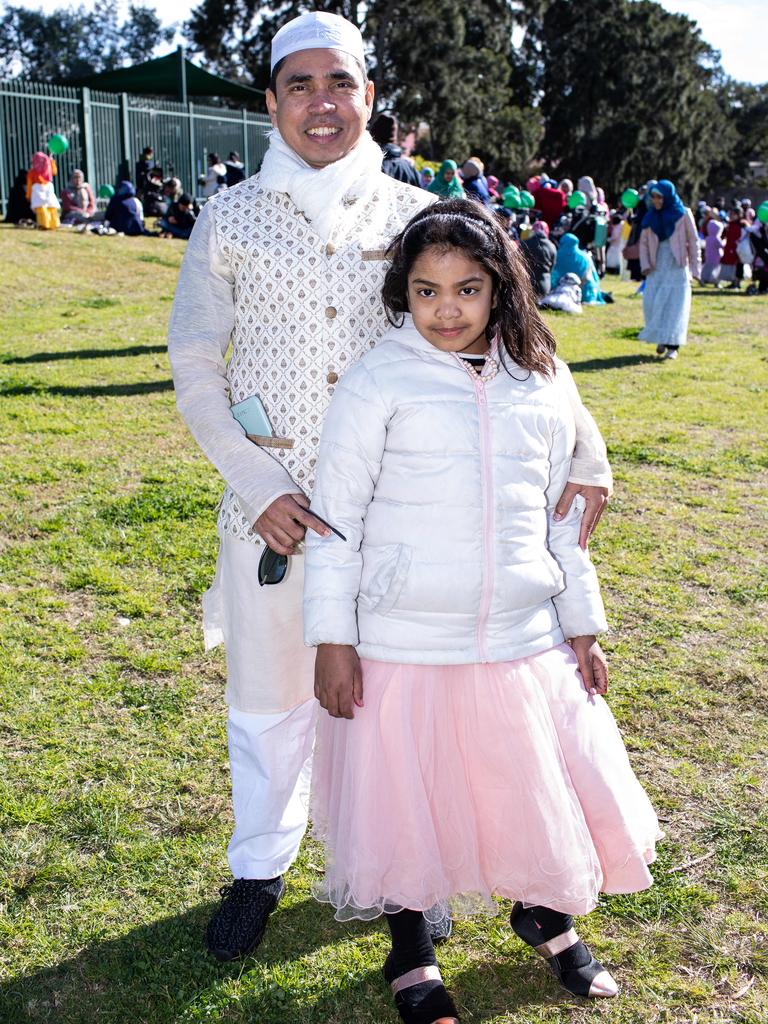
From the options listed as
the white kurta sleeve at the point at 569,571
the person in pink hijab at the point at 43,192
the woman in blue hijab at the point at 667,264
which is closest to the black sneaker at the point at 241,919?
the white kurta sleeve at the point at 569,571

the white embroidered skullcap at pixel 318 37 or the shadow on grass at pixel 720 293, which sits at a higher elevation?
the white embroidered skullcap at pixel 318 37

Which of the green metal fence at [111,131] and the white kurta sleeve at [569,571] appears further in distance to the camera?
the green metal fence at [111,131]

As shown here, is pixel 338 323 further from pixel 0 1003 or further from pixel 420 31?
pixel 420 31

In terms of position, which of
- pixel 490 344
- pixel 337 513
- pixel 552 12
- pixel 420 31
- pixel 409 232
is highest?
pixel 552 12

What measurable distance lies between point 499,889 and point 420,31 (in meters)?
39.3

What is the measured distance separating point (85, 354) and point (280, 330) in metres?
7.79

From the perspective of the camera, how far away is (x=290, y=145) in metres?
2.51

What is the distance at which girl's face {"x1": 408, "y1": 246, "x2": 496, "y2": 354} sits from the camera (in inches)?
90.6

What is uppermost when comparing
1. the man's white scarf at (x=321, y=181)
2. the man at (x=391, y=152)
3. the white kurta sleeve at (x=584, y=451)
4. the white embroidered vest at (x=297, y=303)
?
the man at (x=391, y=152)

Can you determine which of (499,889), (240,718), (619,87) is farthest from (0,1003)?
(619,87)

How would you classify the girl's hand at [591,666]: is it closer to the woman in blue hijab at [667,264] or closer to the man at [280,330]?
the man at [280,330]

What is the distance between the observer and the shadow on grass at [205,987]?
244 centimetres

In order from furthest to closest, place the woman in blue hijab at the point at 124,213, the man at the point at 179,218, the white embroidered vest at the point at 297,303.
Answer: the man at the point at 179,218 < the woman in blue hijab at the point at 124,213 < the white embroidered vest at the point at 297,303

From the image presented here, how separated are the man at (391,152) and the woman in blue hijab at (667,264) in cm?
332
